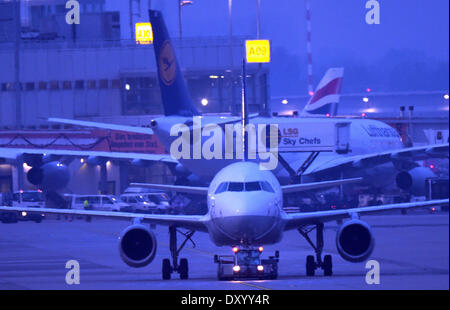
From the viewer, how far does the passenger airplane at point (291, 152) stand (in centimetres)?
4984

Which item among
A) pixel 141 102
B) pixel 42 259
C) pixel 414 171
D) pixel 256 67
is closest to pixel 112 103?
pixel 141 102

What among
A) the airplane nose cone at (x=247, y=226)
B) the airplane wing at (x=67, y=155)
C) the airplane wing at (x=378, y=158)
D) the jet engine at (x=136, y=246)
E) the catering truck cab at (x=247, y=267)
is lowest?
the catering truck cab at (x=247, y=267)

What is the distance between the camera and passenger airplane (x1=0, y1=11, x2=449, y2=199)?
164ft

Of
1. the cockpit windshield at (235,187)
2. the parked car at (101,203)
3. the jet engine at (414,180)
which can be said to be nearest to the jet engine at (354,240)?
the cockpit windshield at (235,187)

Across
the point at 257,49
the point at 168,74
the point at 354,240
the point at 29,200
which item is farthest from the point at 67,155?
the point at 354,240

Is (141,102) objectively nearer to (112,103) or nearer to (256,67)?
(112,103)

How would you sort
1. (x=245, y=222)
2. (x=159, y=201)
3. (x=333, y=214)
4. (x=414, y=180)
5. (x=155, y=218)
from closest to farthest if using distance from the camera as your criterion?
Result: (x=245, y=222)
(x=333, y=214)
(x=155, y=218)
(x=414, y=180)
(x=159, y=201)

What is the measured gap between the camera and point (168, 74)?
166 feet

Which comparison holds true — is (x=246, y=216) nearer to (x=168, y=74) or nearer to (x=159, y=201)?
(x=168, y=74)

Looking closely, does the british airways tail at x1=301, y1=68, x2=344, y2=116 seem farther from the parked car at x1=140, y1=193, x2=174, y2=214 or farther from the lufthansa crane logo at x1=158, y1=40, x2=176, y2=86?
the lufthansa crane logo at x1=158, y1=40, x2=176, y2=86

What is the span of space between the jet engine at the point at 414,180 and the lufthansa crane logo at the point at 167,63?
13.0 metres

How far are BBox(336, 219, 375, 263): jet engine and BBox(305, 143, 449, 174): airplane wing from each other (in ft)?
89.9

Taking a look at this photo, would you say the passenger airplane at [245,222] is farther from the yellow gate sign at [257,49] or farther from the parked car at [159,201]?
the yellow gate sign at [257,49]

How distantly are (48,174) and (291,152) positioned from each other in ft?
43.9
